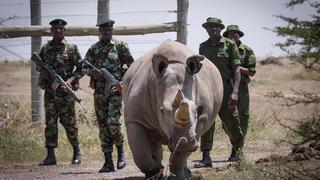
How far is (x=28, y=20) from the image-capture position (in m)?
14.4

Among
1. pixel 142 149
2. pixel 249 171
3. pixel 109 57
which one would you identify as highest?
pixel 109 57

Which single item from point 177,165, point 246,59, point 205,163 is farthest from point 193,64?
point 246,59

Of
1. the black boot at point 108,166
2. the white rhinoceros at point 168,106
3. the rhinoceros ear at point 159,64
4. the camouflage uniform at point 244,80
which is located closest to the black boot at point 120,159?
the black boot at point 108,166

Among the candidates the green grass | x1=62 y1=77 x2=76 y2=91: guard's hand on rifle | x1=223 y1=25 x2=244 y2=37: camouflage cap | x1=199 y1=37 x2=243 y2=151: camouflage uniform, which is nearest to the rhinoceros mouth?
the green grass

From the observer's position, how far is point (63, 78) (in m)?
11.6

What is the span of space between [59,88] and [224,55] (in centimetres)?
267

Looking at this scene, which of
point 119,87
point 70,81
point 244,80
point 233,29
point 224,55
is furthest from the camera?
point 233,29

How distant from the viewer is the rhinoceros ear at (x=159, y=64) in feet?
28.2

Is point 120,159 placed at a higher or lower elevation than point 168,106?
lower

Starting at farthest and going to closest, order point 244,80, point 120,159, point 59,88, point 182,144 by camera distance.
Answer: point 244,80, point 59,88, point 120,159, point 182,144

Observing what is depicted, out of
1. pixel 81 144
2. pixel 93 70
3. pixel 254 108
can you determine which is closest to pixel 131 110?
pixel 93 70

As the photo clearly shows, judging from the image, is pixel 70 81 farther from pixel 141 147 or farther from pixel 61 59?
pixel 141 147

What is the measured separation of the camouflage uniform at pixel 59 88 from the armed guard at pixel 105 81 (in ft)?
2.21

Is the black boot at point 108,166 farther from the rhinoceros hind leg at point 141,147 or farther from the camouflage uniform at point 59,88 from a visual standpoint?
the rhinoceros hind leg at point 141,147
